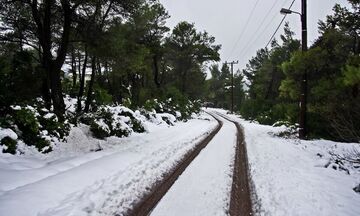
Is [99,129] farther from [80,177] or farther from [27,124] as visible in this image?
[80,177]

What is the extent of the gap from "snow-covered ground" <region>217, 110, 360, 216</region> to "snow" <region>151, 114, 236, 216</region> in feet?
2.36

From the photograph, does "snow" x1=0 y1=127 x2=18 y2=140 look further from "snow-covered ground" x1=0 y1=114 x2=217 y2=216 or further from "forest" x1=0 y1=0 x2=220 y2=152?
"snow-covered ground" x1=0 y1=114 x2=217 y2=216

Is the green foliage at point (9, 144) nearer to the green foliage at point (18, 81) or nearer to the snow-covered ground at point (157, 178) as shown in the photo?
the snow-covered ground at point (157, 178)

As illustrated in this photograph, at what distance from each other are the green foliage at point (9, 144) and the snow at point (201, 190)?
178 inches

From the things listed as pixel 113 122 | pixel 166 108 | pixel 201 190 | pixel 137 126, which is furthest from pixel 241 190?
pixel 166 108

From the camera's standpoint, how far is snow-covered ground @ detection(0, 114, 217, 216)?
19.1 feet

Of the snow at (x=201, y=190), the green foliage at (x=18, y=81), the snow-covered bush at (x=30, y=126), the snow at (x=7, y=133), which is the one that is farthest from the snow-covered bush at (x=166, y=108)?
the snow at (x=7, y=133)

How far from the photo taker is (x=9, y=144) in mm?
8945

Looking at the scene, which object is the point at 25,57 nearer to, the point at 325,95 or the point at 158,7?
the point at 325,95

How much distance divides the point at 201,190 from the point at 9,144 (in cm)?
527

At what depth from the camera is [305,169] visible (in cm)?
968

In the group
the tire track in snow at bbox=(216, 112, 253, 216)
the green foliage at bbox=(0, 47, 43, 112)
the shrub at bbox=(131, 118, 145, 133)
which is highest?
the green foliage at bbox=(0, 47, 43, 112)

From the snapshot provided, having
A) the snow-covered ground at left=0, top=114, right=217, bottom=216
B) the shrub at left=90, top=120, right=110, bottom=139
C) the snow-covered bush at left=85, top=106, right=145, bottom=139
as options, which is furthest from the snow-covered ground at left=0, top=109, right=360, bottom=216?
the snow-covered bush at left=85, top=106, right=145, bottom=139

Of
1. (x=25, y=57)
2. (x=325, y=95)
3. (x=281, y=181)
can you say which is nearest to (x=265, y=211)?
(x=281, y=181)
